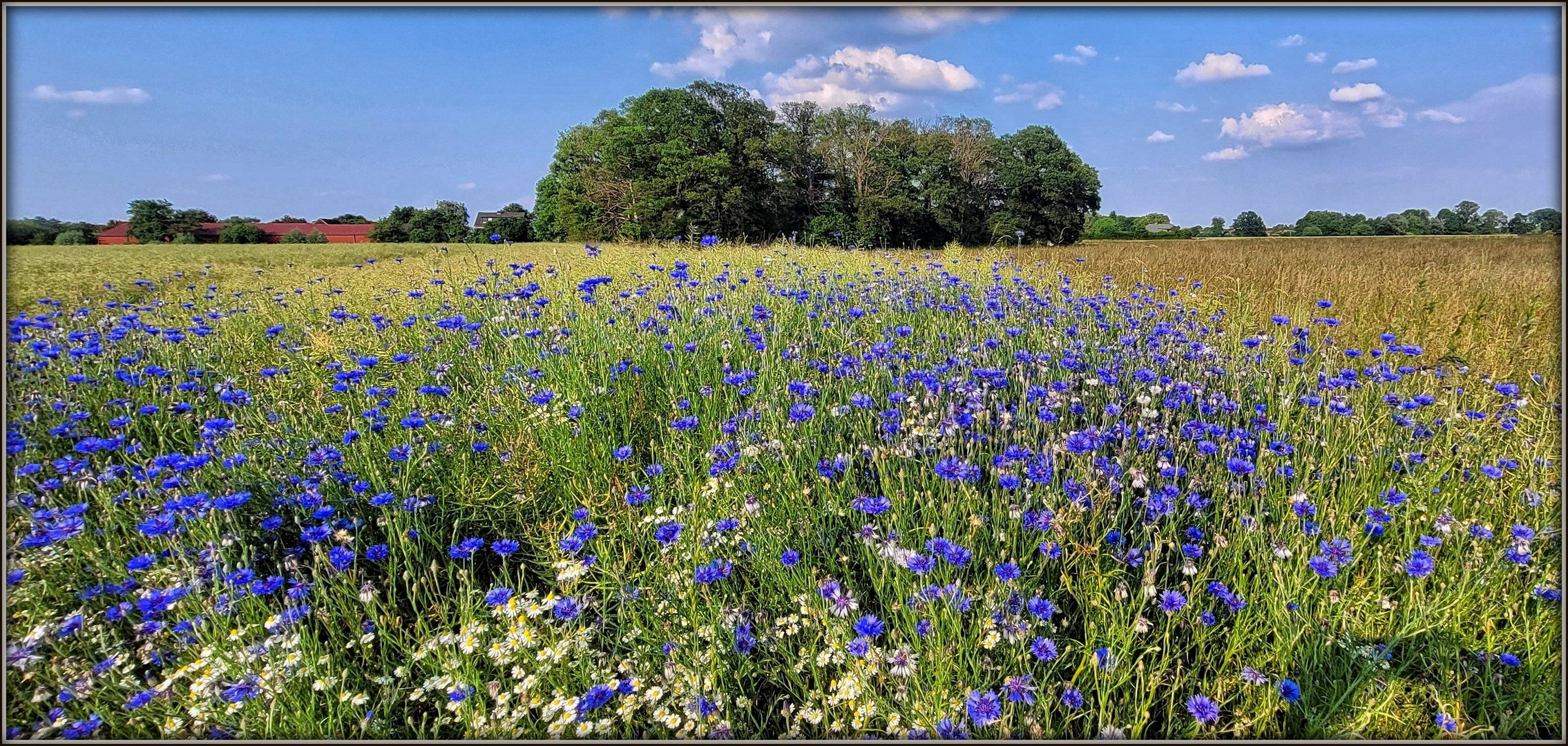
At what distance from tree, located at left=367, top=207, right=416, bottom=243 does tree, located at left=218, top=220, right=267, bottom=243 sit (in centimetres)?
1031

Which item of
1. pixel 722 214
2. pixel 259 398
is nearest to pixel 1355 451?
pixel 259 398

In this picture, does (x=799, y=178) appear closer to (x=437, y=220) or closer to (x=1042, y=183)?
(x=1042, y=183)

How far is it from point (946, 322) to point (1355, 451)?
229 centimetres

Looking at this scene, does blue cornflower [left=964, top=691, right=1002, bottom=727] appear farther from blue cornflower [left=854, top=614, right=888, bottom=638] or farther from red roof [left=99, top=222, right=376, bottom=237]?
red roof [left=99, top=222, right=376, bottom=237]

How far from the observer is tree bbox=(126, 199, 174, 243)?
21.3 m

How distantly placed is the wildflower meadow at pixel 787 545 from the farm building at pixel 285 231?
81.2 feet

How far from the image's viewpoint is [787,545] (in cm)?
225

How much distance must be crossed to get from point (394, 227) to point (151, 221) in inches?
968

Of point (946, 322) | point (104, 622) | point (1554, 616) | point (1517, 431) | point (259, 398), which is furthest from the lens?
point (946, 322)

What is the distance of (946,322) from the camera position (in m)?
4.46

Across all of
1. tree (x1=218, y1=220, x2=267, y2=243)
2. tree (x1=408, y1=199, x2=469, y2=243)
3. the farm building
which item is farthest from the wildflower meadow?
tree (x1=408, y1=199, x2=469, y2=243)

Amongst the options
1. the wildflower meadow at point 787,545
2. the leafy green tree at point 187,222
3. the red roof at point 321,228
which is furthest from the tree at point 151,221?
the wildflower meadow at point 787,545

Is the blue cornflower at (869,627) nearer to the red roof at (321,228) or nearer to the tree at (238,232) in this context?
the tree at (238,232)

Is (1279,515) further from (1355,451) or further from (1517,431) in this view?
(1517,431)
